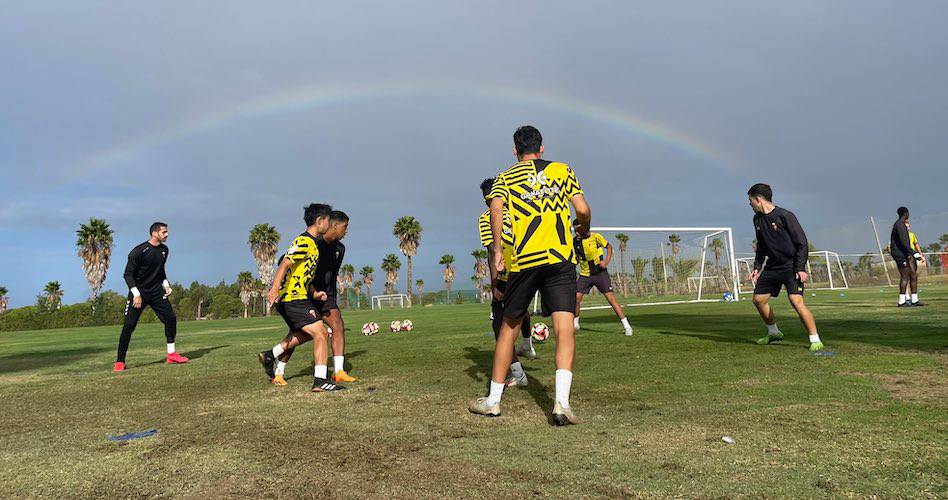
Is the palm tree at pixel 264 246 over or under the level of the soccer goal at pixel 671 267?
over

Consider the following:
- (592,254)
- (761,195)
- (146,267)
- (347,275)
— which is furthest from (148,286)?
(347,275)

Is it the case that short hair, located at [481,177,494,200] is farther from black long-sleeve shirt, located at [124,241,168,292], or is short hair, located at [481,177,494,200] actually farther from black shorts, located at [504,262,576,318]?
black long-sleeve shirt, located at [124,241,168,292]

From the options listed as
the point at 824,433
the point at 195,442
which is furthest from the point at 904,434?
the point at 195,442

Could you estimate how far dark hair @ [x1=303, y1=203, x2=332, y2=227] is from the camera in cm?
613

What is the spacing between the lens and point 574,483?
261 cm

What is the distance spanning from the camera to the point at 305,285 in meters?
6.11

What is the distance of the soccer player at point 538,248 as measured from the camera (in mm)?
4152

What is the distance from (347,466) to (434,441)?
2.14ft

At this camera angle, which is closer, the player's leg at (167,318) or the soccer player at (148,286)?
the soccer player at (148,286)

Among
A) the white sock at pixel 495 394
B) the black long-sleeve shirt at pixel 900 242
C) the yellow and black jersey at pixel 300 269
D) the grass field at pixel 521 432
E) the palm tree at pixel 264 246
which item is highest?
the palm tree at pixel 264 246

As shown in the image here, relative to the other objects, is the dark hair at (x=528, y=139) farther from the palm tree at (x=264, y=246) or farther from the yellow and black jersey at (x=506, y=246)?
the palm tree at (x=264, y=246)

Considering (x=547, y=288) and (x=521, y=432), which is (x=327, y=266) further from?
(x=521, y=432)

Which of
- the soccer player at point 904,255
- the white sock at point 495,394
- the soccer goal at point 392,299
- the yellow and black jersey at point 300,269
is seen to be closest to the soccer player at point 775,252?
the white sock at point 495,394

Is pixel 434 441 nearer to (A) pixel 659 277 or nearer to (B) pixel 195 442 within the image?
(B) pixel 195 442
